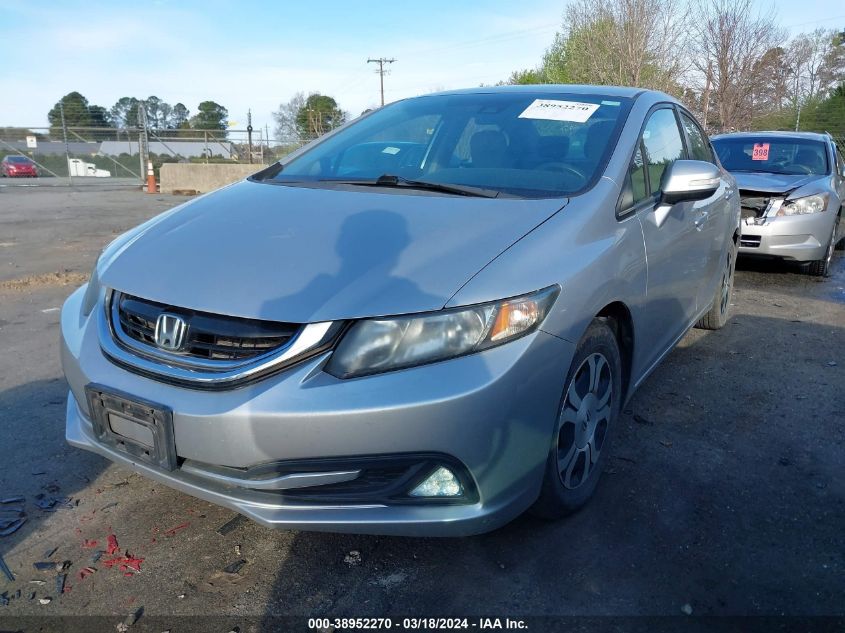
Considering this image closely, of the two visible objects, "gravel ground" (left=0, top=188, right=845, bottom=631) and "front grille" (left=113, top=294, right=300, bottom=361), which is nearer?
"front grille" (left=113, top=294, right=300, bottom=361)

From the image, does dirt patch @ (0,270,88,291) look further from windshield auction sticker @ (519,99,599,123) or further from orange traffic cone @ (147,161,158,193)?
orange traffic cone @ (147,161,158,193)

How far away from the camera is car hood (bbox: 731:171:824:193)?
271 inches

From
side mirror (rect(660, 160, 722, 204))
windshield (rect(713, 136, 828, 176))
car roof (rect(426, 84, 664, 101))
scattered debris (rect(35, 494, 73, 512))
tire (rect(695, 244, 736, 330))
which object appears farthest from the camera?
windshield (rect(713, 136, 828, 176))

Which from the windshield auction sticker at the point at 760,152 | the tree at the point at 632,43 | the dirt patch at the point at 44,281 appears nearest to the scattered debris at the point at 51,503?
the dirt patch at the point at 44,281

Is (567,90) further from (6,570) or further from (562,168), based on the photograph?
(6,570)

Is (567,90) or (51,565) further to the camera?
(567,90)

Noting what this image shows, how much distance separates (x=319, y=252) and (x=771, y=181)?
20.7 feet

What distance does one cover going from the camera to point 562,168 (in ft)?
9.52

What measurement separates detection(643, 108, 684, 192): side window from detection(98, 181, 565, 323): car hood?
0.86 meters

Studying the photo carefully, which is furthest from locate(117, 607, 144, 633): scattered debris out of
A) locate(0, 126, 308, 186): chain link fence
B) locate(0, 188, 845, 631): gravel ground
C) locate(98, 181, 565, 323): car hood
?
locate(0, 126, 308, 186): chain link fence

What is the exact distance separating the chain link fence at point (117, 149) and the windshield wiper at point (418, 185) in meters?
23.8

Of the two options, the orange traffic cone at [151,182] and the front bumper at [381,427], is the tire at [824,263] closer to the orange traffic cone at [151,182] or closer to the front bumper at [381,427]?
the front bumper at [381,427]

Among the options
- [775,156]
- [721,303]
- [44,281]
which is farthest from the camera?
[775,156]

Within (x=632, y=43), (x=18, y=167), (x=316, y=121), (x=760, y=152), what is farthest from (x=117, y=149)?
(x=760, y=152)
